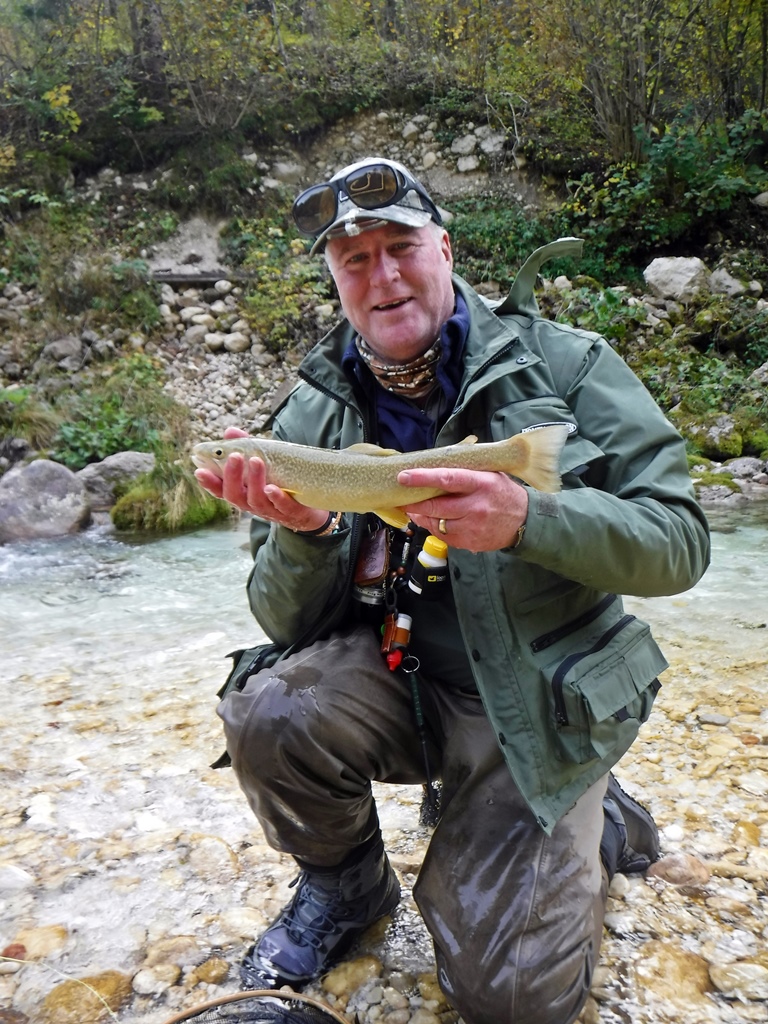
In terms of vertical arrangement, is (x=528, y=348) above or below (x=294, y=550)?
above

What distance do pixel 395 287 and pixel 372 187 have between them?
0.40m

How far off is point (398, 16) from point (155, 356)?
13.0m

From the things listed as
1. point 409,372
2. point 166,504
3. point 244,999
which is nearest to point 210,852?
point 244,999

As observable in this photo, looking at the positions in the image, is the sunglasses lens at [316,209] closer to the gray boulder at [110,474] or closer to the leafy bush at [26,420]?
the gray boulder at [110,474]

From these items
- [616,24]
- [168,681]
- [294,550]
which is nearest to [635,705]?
[294,550]

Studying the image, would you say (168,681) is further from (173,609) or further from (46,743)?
(173,609)

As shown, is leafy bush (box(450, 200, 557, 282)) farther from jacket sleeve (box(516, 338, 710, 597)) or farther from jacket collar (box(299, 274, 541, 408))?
jacket sleeve (box(516, 338, 710, 597))

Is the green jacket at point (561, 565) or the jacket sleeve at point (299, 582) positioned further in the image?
the jacket sleeve at point (299, 582)

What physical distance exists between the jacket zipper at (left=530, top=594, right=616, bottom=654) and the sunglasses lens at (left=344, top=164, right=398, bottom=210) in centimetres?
156

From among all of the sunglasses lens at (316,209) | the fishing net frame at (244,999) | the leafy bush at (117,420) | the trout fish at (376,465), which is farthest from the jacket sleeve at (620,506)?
the leafy bush at (117,420)

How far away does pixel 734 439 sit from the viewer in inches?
416

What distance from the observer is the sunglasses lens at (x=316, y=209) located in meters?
2.70

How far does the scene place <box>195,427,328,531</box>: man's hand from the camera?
6.93 feet

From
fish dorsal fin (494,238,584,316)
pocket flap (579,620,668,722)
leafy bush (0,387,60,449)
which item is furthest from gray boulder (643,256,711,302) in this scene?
pocket flap (579,620,668,722)
